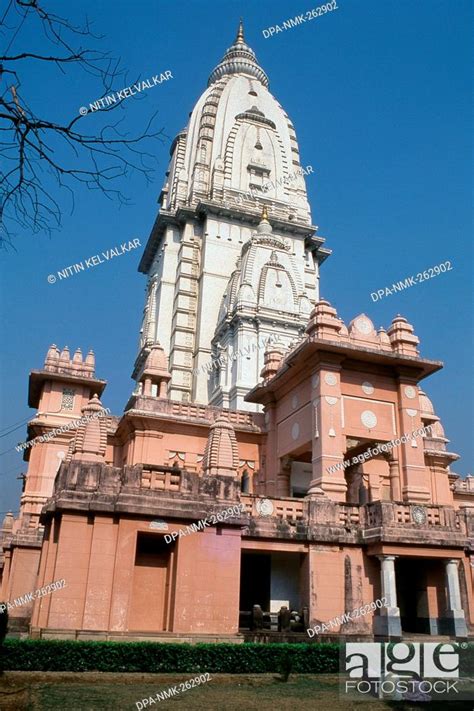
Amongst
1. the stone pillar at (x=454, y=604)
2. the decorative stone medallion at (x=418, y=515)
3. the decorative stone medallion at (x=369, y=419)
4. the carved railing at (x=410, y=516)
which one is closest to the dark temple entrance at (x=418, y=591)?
the stone pillar at (x=454, y=604)

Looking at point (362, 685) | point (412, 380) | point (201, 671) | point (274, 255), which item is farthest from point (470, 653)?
point (274, 255)

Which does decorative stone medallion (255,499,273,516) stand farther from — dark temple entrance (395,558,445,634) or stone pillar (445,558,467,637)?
stone pillar (445,558,467,637)

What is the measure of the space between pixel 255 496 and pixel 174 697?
7.71 metres

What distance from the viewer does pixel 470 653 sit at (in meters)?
15.8

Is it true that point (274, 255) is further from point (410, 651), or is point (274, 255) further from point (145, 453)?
point (410, 651)

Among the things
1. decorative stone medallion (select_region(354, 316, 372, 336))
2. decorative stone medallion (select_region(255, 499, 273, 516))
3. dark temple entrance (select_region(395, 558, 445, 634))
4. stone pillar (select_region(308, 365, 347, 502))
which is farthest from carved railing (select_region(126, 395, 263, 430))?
dark temple entrance (select_region(395, 558, 445, 634))

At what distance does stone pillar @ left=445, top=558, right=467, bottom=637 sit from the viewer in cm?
1789

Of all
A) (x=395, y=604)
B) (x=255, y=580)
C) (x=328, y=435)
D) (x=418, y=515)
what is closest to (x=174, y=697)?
(x=395, y=604)

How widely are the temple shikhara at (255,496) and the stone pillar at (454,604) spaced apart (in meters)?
0.04

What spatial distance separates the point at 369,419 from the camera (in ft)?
75.3

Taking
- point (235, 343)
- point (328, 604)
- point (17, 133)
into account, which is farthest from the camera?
point (235, 343)

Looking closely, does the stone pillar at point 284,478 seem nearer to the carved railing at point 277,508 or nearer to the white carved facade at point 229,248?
the carved railing at point 277,508

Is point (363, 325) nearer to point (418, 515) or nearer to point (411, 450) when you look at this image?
point (411, 450)

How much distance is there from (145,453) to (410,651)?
13258mm
